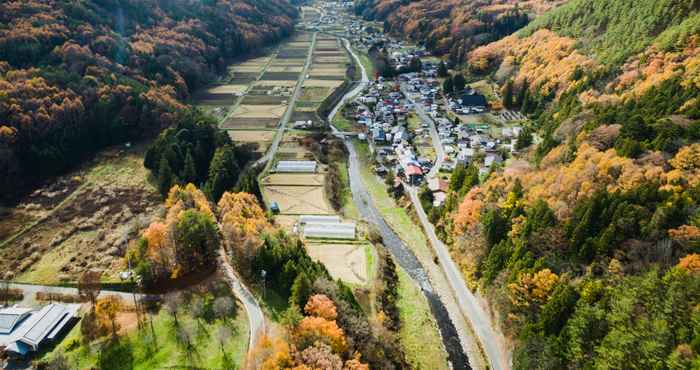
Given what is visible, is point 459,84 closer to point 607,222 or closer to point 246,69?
point 246,69

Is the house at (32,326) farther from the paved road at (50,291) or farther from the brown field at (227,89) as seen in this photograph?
the brown field at (227,89)

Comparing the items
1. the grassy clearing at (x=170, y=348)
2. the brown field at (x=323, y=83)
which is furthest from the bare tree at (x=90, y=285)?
the brown field at (x=323, y=83)

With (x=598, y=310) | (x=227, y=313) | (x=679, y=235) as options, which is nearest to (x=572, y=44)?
(x=679, y=235)

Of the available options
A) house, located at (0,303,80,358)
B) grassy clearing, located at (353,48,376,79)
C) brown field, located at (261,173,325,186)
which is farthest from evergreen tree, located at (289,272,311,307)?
grassy clearing, located at (353,48,376,79)

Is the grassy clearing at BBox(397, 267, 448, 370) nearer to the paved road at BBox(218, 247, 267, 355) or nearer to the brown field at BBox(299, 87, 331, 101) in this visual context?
the paved road at BBox(218, 247, 267, 355)

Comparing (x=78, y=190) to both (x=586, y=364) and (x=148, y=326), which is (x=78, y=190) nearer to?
(x=148, y=326)

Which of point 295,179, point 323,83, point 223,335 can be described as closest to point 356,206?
point 295,179
